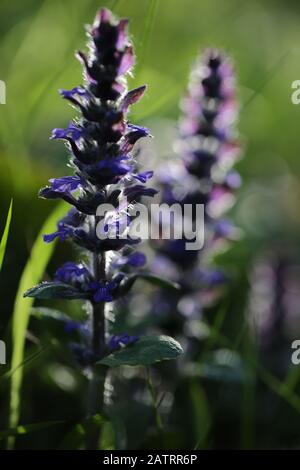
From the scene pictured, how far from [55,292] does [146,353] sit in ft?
1.12

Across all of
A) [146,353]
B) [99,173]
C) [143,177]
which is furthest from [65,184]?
[146,353]

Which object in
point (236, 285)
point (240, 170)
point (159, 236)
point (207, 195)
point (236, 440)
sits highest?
point (240, 170)

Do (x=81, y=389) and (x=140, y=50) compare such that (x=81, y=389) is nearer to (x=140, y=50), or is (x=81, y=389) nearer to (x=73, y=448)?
(x=73, y=448)

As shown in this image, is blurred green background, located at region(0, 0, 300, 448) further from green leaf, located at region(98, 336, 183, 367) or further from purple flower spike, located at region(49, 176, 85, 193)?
purple flower spike, located at region(49, 176, 85, 193)

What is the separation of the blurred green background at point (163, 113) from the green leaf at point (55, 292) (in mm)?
530

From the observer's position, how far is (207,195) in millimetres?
3145

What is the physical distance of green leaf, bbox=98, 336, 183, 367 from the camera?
73.2 inches

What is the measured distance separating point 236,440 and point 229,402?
0.22 m

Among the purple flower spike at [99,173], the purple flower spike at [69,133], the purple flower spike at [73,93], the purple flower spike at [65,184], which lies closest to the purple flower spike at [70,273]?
the purple flower spike at [99,173]

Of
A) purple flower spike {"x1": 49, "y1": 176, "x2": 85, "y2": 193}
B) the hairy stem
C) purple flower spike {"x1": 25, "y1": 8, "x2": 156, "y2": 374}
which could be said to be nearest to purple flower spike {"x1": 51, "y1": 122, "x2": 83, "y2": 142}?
purple flower spike {"x1": 25, "y1": 8, "x2": 156, "y2": 374}

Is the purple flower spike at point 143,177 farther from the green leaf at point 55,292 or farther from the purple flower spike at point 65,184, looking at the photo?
the green leaf at point 55,292

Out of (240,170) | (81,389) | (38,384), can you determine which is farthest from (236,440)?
(240,170)

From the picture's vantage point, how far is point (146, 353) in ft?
6.29

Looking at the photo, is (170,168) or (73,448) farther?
(170,168)
